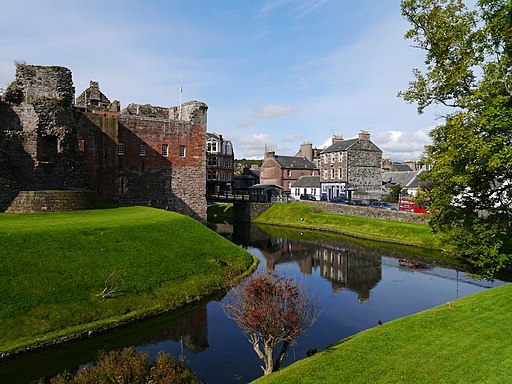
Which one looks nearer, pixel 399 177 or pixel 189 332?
pixel 189 332

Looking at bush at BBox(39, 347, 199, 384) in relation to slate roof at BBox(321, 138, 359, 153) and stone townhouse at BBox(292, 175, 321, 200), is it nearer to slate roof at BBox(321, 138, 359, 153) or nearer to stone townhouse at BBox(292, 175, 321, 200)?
slate roof at BBox(321, 138, 359, 153)

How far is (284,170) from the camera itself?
3627 inches

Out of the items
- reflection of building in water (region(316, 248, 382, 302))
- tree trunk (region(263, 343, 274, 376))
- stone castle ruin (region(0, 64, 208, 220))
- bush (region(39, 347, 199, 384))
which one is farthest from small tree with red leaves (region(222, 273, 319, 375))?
stone castle ruin (region(0, 64, 208, 220))

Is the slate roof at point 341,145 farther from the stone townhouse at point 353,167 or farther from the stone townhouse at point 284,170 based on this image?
the stone townhouse at point 284,170

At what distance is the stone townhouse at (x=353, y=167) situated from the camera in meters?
72.9

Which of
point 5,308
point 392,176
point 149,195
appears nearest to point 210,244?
point 5,308

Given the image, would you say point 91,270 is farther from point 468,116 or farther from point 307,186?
point 307,186

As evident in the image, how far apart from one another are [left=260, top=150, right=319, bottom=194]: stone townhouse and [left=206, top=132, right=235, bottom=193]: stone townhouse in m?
11.9

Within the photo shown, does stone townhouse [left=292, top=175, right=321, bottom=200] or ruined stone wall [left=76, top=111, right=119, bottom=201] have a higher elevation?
ruined stone wall [left=76, top=111, right=119, bottom=201]

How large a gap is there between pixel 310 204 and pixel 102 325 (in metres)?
48.3

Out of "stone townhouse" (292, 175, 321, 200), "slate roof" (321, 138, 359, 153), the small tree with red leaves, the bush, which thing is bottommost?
the bush

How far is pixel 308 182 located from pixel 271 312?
74.8 m

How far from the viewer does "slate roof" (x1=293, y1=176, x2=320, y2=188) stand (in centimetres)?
8325

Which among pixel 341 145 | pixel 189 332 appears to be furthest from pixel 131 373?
pixel 341 145
